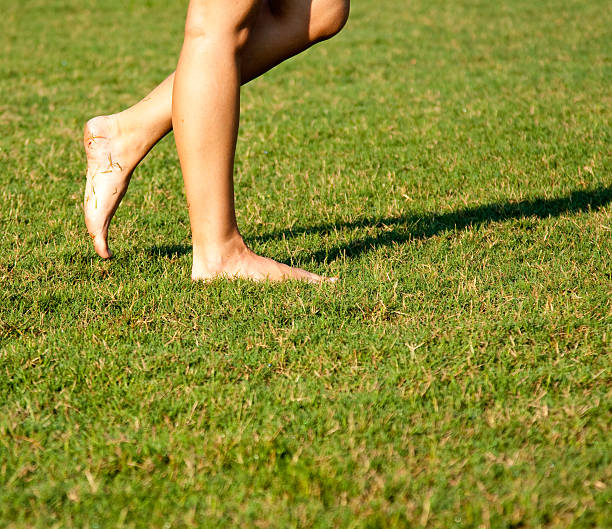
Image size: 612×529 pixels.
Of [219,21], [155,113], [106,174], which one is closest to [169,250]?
[106,174]

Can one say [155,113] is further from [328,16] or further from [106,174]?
[328,16]

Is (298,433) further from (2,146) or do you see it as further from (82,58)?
(82,58)

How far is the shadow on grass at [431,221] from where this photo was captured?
→ 315 cm

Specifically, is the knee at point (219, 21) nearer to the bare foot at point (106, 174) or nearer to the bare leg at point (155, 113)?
the bare leg at point (155, 113)

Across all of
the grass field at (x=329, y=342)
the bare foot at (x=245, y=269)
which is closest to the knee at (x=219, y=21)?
the bare foot at (x=245, y=269)

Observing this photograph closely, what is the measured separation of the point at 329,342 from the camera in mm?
2285

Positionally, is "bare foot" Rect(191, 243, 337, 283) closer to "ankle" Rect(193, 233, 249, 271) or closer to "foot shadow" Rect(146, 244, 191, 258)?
"ankle" Rect(193, 233, 249, 271)

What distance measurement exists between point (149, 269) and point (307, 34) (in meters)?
1.02

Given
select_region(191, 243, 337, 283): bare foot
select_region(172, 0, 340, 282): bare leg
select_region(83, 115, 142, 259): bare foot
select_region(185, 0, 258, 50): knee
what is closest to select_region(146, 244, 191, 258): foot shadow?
select_region(83, 115, 142, 259): bare foot

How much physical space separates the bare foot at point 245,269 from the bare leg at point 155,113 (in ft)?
1.41

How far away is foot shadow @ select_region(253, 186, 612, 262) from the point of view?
3.19 meters

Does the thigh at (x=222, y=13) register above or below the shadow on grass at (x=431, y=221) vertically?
above

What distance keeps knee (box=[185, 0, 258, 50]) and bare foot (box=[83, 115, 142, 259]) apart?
0.55 metres

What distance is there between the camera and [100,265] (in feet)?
9.78
